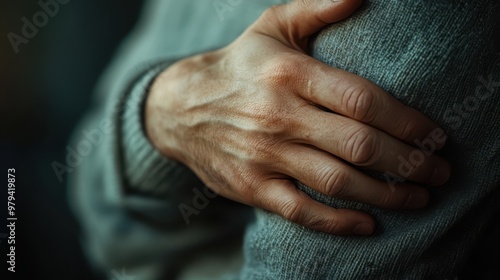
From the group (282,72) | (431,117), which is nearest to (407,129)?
(431,117)

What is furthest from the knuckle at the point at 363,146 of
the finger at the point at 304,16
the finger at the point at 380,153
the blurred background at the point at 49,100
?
the blurred background at the point at 49,100

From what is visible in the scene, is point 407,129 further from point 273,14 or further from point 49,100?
point 49,100

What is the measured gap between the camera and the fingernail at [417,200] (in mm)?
519

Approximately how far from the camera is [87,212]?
94 cm

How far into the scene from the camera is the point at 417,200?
1.71 feet

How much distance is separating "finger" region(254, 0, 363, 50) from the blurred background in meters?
0.63

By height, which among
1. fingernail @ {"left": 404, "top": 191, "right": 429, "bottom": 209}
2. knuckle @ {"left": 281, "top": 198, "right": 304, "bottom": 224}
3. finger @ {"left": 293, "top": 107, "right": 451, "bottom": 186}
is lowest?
knuckle @ {"left": 281, "top": 198, "right": 304, "bottom": 224}

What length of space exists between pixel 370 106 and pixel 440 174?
0.08m

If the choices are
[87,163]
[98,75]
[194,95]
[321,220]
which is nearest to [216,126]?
[194,95]

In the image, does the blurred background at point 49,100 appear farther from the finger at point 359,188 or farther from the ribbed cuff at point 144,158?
the finger at point 359,188

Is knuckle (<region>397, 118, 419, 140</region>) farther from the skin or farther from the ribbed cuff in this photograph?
the ribbed cuff

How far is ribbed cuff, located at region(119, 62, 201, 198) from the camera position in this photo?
833 millimetres

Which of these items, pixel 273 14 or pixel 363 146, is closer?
pixel 363 146

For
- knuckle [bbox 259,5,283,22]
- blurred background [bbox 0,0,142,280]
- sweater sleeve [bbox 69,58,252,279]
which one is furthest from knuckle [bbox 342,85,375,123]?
blurred background [bbox 0,0,142,280]
